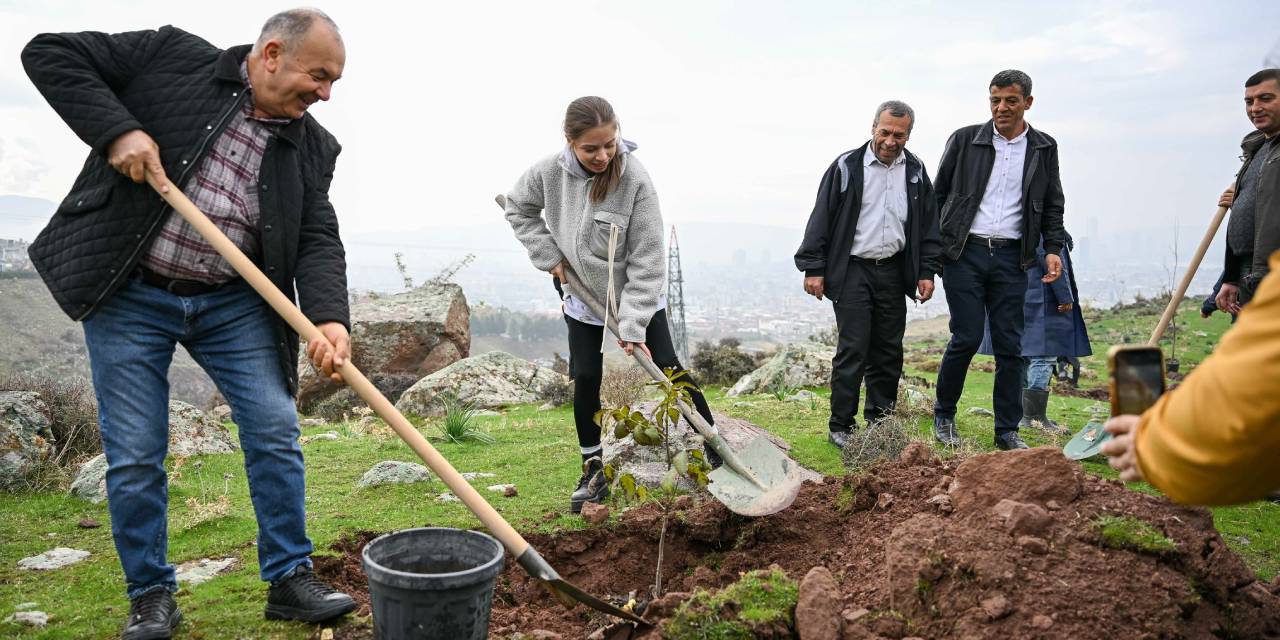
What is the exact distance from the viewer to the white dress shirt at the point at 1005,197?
A: 21.3 ft

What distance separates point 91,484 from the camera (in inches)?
215

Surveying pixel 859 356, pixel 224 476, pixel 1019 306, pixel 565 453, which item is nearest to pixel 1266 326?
pixel 859 356

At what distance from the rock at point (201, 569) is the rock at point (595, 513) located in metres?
1.84

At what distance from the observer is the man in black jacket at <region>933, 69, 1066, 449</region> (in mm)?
6492

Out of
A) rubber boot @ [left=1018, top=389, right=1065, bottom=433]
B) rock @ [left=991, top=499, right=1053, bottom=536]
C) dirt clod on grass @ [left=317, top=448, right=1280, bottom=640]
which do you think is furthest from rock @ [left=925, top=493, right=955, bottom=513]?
rubber boot @ [left=1018, top=389, right=1065, bottom=433]

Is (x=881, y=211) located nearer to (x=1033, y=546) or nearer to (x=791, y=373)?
(x=1033, y=546)

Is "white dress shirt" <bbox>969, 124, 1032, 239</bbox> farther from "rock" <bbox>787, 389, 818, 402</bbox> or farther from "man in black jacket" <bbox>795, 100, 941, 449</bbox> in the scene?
"rock" <bbox>787, 389, 818, 402</bbox>

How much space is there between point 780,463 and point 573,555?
4.24 ft

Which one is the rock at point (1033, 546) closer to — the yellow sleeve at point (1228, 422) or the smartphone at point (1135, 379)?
the smartphone at point (1135, 379)

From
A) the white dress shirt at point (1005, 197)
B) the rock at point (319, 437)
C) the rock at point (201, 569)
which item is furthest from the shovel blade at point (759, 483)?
the rock at point (319, 437)

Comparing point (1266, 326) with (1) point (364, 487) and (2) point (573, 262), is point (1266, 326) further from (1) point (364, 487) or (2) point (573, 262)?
(1) point (364, 487)

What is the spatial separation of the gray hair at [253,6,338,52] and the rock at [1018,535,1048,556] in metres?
3.37

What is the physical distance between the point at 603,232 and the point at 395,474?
7.43ft

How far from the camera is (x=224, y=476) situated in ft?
19.8
